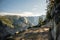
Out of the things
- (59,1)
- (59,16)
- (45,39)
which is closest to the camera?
(59,16)

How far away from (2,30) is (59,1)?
125 meters

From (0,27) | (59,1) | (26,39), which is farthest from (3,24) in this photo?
(59,1)

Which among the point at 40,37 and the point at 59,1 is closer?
the point at 59,1

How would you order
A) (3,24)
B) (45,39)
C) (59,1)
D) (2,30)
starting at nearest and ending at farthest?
1. (59,1)
2. (45,39)
3. (2,30)
4. (3,24)

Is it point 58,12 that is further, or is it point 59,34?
point 58,12

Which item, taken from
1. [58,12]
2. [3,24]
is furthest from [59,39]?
[3,24]

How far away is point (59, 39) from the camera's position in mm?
23844

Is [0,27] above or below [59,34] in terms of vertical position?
below

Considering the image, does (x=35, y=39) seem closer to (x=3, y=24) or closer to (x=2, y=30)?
(x=2, y=30)

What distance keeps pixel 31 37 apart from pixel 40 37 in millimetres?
2897

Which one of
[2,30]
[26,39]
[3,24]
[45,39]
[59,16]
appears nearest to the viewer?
[59,16]

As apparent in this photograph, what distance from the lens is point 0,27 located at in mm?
152250

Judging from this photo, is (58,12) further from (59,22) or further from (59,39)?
(59,39)

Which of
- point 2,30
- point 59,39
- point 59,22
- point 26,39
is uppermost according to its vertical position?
point 59,22
